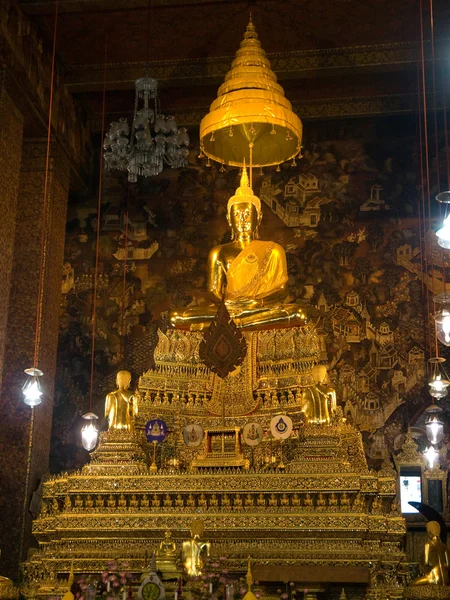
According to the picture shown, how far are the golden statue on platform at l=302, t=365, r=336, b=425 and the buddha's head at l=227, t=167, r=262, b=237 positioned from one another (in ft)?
8.22

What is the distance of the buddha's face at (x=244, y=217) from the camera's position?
9.53m

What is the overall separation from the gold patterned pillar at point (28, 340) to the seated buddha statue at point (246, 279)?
195 centimetres

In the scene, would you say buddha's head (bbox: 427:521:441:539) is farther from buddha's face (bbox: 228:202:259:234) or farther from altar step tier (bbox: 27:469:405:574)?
buddha's face (bbox: 228:202:259:234)

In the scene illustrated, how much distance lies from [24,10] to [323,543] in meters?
6.39

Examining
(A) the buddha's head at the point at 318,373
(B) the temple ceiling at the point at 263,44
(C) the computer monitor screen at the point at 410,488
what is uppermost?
(B) the temple ceiling at the point at 263,44

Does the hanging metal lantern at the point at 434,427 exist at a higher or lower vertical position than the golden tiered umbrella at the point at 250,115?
lower

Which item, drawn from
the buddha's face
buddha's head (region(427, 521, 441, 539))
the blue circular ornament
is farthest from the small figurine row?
the buddha's face

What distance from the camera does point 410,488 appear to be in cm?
986

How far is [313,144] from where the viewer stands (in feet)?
37.8

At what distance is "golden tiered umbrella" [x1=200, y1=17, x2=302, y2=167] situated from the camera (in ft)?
29.0

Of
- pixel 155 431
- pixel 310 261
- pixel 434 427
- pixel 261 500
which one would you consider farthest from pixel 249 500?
pixel 310 261

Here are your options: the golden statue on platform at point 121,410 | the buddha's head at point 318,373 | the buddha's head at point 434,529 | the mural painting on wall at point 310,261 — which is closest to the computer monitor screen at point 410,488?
the mural painting on wall at point 310,261

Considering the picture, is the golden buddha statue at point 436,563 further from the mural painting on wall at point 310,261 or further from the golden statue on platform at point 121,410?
the mural painting on wall at point 310,261

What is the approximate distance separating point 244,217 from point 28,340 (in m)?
2.82
